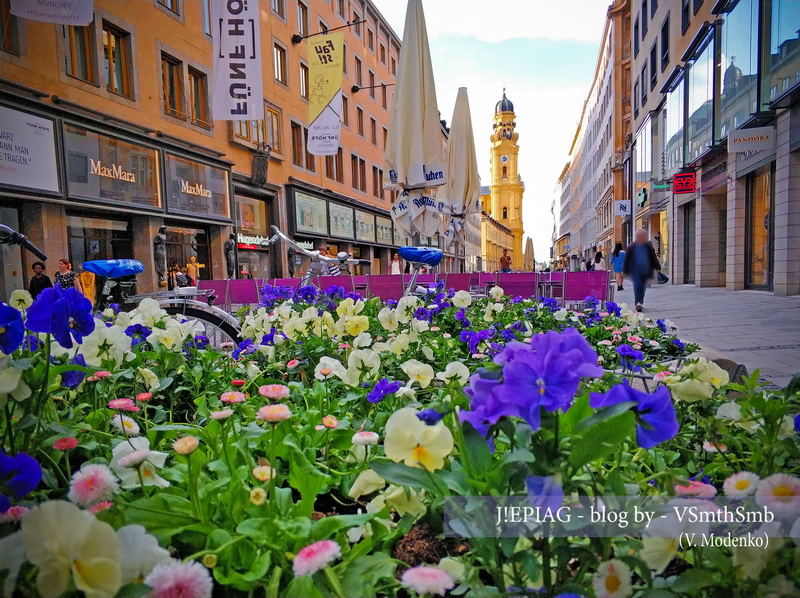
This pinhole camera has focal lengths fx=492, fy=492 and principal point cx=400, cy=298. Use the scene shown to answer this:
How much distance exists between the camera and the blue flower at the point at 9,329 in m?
0.94

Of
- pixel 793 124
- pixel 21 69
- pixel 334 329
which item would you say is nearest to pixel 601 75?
pixel 793 124

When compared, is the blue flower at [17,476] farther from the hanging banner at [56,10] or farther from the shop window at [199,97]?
the shop window at [199,97]

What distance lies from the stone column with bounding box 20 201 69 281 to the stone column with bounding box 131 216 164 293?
213cm

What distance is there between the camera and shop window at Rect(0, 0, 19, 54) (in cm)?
954

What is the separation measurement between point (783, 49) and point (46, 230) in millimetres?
15136

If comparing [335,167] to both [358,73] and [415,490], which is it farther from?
[415,490]

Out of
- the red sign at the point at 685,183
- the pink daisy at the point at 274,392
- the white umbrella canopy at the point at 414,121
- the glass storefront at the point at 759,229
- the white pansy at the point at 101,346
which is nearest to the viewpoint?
the pink daisy at the point at 274,392

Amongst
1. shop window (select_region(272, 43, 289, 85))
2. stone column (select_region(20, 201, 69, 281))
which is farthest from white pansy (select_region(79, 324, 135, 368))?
shop window (select_region(272, 43, 289, 85))

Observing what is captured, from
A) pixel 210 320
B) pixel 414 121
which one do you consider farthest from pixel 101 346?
pixel 414 121

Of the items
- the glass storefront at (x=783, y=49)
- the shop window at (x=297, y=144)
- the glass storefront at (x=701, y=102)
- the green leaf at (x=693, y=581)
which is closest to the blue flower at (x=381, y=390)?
the green leaf at (x=693, y=581)

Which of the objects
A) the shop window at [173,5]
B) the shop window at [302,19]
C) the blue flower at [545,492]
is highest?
the shop window at [302,19]

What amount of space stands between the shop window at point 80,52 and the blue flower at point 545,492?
13.5m

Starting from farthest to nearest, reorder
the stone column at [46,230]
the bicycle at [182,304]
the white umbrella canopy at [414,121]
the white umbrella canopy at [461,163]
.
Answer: the stone column at [46,230], the white umbrella canopy at [461,163], the white umbrella canopy at [414,121], the bicycle at [182,304]

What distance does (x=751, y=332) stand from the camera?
525cm
